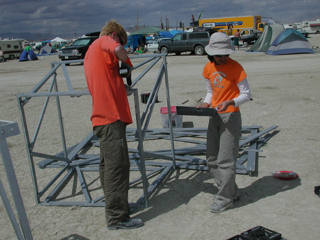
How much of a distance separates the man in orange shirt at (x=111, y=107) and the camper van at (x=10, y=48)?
31.9 metres

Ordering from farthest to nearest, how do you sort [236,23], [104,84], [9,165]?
[236,23] → [104,84] → [9,165]

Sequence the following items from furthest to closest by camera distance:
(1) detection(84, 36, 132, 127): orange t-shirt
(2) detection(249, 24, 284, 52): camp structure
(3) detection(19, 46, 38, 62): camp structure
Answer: (3) detection(19, 46, 38, 62): camp structure
(2) detection(249, 24, 284, 52): camp structure
(1) detection(84, 36, 132, 127): orange t-shirt

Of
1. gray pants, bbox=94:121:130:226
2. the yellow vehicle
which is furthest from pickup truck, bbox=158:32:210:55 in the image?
gray pants, bbox=94:121:130:226

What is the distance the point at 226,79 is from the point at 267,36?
20545mm

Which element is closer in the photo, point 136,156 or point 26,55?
point 136,156

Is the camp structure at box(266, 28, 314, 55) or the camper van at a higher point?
the camper van

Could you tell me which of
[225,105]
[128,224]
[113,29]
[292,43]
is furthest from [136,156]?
[292,43]

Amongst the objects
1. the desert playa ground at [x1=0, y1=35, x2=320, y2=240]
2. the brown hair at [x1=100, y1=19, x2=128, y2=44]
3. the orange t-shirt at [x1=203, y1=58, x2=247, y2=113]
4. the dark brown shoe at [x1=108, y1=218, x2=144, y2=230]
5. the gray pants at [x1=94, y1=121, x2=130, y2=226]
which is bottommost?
the desert playa ground at [x1=0, y1=35, x2=320, y2=240]

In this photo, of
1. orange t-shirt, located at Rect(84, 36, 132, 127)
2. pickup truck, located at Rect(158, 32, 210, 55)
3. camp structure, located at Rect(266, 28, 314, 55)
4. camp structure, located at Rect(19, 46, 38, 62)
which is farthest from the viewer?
camp structure, located at Rect(19, 46, 38, 62)

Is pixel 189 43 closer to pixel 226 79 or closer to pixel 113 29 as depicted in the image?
pixel 226 79

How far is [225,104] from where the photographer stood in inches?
118

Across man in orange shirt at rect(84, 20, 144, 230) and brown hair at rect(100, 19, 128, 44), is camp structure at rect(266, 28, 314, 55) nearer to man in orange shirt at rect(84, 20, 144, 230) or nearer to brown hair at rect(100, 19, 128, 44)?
brown hair at rect(100, 19, 128, 44)

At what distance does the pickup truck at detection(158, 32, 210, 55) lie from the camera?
23.3 metres

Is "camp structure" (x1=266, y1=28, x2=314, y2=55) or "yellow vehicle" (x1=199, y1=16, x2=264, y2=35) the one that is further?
"yellow vehicle" (x1=199, y1=16, x2=264, y2=35)
